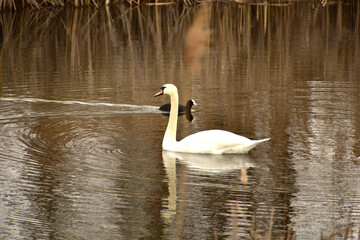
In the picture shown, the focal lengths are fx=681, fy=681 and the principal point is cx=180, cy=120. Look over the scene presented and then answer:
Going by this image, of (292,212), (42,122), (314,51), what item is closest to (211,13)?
(314,51)

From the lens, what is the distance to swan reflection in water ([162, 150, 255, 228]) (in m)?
6.88

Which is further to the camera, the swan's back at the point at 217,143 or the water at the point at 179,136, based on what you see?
the swan's back at the point at 217,143

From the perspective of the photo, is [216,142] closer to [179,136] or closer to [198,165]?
[198,165]

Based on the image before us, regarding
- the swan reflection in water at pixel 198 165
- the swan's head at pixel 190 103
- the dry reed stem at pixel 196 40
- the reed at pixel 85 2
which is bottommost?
the swan reflection in water at pixel 198 165

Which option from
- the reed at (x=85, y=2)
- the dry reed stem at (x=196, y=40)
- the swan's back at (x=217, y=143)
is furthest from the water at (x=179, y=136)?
the reed at (x=85, y=2)

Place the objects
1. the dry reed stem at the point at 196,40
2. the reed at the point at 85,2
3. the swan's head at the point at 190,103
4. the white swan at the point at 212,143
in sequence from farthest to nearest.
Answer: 1. the reed at the point at 85,2
2. the swan's head at the point at 190,103
3. the white swan at the point at 212,143
4. the dry reed stem at the point at 196,40

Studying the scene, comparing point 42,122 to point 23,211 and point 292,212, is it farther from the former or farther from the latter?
point 292,212

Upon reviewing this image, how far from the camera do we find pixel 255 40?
19.7 meters

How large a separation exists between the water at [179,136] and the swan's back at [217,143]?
0.37 feet

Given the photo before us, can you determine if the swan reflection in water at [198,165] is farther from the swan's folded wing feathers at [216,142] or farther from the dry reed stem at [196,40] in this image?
the dry reed stem at [196,40]

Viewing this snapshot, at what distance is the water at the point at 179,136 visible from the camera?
5.75 meters

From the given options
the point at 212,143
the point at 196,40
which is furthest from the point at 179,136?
the point at 196,40

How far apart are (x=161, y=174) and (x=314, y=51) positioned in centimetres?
1079

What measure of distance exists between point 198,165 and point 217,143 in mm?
463
